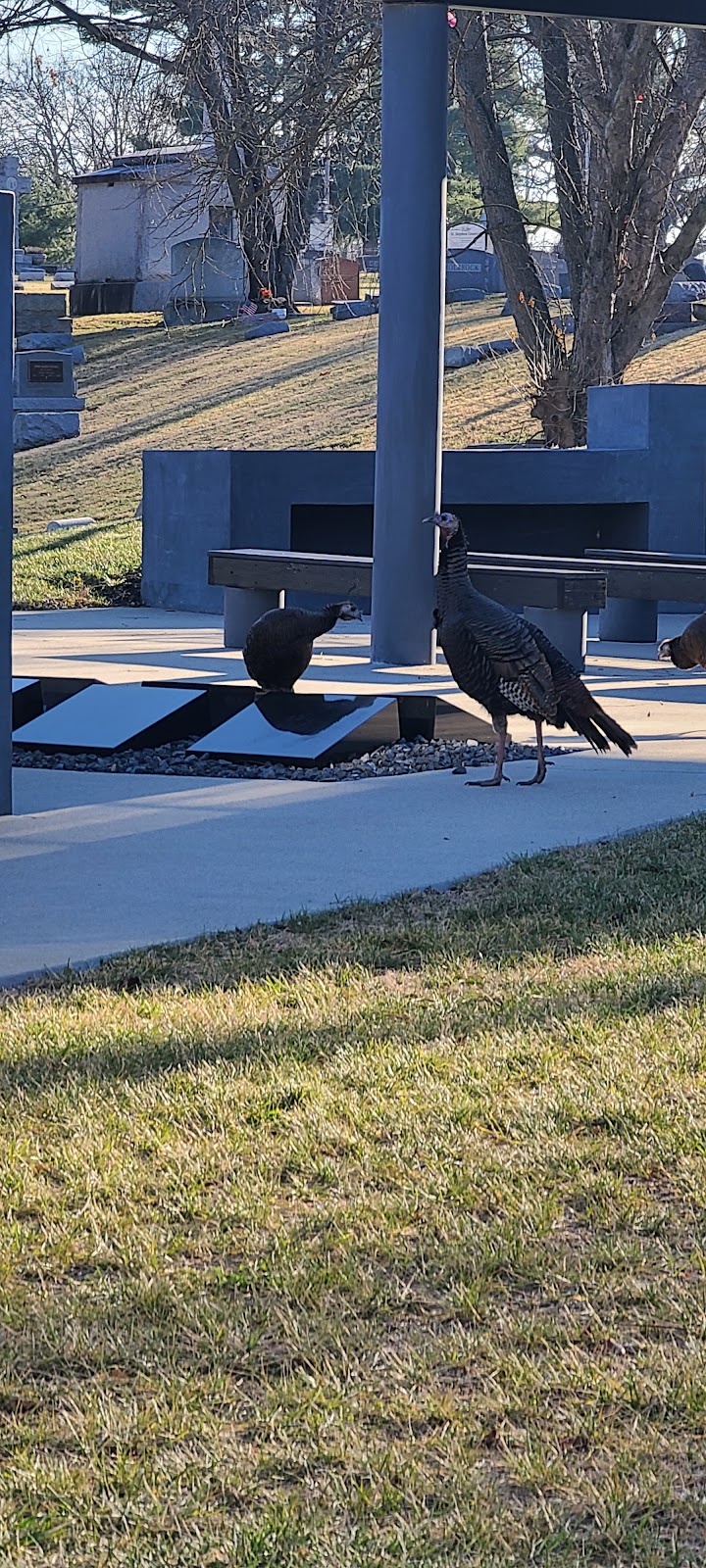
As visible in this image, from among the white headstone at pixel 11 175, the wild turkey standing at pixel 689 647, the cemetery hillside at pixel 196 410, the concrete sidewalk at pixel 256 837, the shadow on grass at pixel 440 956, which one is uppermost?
the white headstone at pixel 11 175

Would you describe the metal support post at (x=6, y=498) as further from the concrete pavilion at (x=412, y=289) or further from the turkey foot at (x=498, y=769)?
the concrete pavilion at (x=412, y=289)

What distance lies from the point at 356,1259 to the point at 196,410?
24.7m

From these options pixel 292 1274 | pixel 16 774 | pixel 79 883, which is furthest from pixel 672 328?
pixel 292 1274

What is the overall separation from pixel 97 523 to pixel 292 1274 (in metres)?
17.5

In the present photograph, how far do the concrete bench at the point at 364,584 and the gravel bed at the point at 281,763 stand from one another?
7.09 feet

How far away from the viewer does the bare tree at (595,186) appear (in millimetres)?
20609

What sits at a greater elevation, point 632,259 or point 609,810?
point 632,259

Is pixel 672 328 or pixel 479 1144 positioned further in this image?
pixel 672 328

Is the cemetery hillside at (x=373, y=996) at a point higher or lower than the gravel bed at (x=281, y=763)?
higher

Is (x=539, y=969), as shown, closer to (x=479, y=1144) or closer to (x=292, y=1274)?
(x=479, y=1144)

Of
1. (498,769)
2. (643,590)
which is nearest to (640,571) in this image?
(643,590)

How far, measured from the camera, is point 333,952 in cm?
509

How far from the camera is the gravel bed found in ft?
27.3

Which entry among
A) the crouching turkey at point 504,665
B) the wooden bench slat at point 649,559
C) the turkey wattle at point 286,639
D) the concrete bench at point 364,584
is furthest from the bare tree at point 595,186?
the crouching turkey at point 504,665
